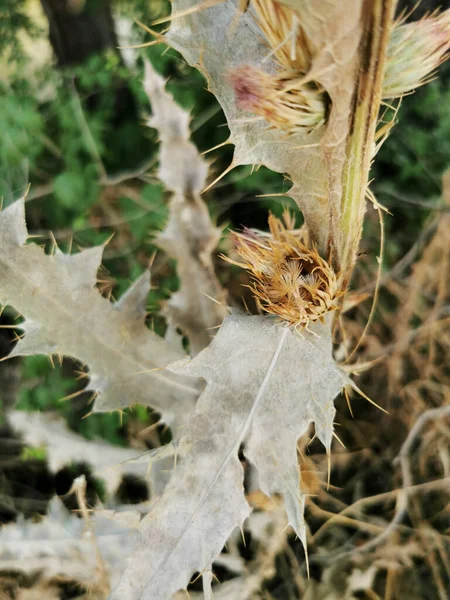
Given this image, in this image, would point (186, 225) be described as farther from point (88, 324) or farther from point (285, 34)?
point (285, 34)

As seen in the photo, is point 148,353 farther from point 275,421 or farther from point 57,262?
point 275,421

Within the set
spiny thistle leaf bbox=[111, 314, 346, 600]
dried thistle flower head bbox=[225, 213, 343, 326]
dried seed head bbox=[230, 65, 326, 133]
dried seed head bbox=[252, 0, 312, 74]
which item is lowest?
spiny thistle leaf bbox=[111, 314, 346, 600]

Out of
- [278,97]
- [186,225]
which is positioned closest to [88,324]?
[186,225]

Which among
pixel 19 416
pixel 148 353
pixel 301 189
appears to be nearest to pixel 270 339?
pixel 301 189

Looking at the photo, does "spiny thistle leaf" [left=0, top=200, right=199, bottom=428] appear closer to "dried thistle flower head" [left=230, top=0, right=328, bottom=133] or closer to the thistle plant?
the thistle plant

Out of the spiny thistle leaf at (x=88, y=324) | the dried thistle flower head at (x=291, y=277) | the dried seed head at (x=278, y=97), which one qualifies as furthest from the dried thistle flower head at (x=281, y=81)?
the spiny thistle leaf at (x=88, y=324)

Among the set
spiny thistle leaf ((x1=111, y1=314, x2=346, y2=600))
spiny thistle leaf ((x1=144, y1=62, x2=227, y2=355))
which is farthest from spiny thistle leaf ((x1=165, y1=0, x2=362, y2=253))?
spiny thistle leaf ((x1=144, y1=62, x2=227, y2=355))

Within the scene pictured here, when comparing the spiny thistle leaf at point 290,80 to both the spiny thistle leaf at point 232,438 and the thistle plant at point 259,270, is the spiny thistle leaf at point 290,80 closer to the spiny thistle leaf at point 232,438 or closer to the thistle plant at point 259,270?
the thistle plant at point 259,270
